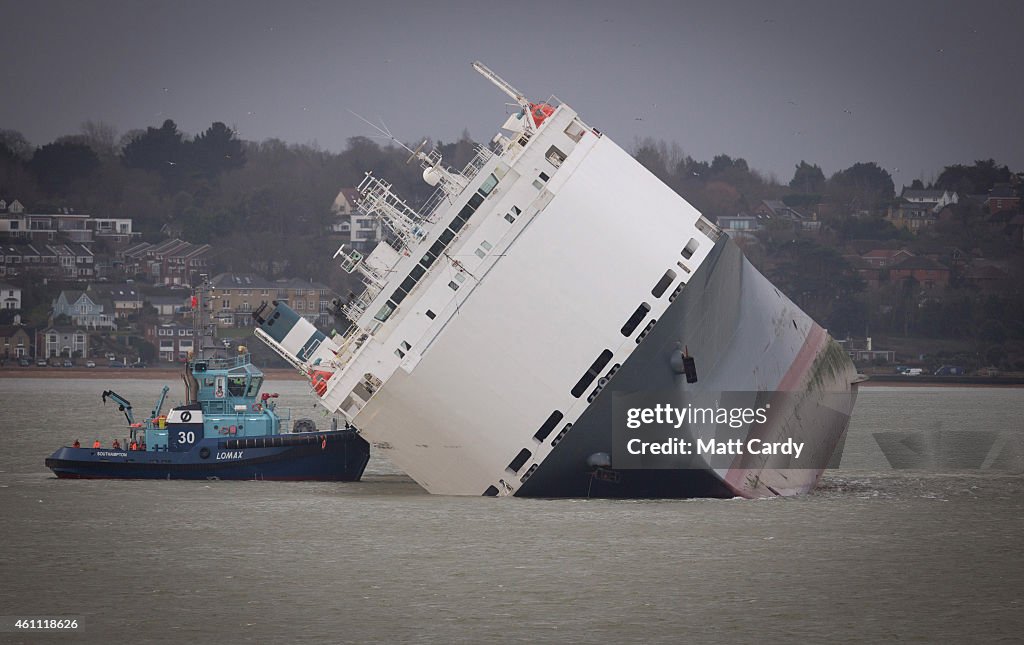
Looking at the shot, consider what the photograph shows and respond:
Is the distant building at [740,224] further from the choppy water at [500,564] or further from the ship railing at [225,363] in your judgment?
the ship railing at [225,363]

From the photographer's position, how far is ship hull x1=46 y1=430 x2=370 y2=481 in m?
35.6

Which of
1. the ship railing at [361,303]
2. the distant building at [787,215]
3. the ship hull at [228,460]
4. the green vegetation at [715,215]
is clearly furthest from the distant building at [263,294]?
the ship railing at [361,303]

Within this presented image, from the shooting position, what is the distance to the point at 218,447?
35562mm

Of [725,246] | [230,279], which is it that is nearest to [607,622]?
[725,246]

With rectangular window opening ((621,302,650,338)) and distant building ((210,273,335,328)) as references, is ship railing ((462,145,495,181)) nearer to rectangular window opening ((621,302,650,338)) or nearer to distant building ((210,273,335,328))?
rectangular window opening ((621,302,650,338))

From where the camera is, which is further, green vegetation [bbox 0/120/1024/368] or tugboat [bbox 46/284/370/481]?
green vegetation [bbox 0/120/1024/368]

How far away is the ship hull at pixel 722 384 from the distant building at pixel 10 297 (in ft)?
397

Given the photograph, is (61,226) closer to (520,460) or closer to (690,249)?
(690,249)

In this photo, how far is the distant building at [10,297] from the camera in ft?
476

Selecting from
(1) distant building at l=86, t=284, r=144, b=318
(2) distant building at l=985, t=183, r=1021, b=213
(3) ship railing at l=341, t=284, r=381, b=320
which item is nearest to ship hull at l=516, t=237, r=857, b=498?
(3) ship railing at l=341, t=284, r=381, b=320

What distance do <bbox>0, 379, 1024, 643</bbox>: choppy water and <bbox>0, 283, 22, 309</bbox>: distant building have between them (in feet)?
371

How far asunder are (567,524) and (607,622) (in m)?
7.99

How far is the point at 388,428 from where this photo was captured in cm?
2920

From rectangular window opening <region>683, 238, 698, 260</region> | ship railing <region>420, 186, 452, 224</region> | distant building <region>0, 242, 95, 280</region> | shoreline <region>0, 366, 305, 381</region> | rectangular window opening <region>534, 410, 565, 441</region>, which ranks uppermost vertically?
ship railing <region>420, 186, 452, 224</region>
